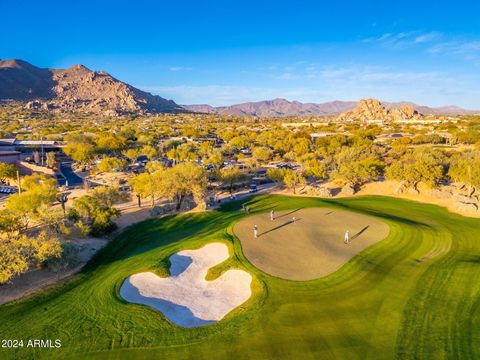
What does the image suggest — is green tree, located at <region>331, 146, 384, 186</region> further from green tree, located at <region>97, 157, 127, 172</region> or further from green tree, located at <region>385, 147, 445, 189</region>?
green tree, located at <region>97, 157, 127, 172</region>

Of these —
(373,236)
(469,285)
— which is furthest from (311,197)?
(469,285)

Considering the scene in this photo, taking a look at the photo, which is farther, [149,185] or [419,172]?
[419,172]

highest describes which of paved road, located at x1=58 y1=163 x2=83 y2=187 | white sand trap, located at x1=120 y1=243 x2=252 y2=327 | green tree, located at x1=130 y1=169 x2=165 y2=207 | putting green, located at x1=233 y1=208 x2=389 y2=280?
green tree, located at x1=130 y1=169 x2=165 y2=207

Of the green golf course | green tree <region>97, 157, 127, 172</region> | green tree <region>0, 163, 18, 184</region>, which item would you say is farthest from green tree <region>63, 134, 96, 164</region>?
the green golf course

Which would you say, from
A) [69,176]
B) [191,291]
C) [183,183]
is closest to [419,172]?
[183,183]

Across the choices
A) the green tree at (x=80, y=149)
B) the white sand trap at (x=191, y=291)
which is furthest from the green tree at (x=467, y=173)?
the green tree at (x=80, y=149)

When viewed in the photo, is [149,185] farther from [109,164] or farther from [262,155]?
[262,155]

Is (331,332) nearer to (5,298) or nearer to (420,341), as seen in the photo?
(420,341)
